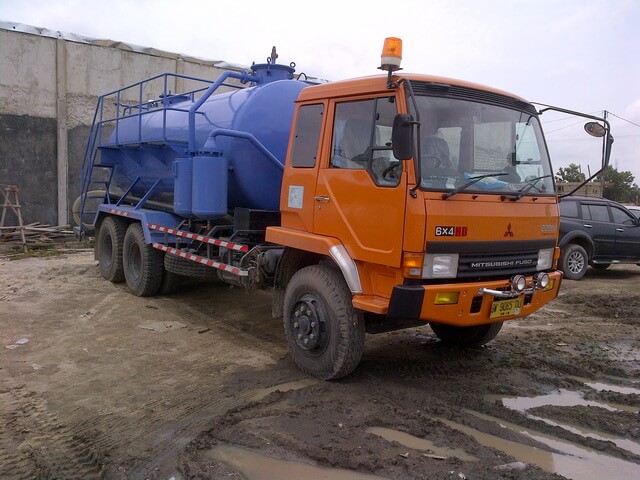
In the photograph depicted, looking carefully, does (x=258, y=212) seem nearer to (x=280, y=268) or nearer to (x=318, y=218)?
(x=280, y=268)

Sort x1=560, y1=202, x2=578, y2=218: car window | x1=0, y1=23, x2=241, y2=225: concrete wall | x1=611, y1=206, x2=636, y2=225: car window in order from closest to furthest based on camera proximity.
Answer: x1=560, y1=202, x2=578, y2=218: car window → x1=611, y1=206, x2=636, y2=225: car window → x1=0, y1=23, x2=241, y2=225: concrete wall

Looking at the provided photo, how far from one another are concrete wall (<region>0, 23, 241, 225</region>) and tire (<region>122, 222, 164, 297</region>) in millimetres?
7680

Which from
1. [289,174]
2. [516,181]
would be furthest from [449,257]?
[289,174]

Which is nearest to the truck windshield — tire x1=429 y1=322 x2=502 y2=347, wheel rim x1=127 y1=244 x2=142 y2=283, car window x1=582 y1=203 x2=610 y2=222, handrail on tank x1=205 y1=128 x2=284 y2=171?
tire x1=429 y1=322 x2=502 y2=347

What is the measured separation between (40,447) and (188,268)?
3.81 m

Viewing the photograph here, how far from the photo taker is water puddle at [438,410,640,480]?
11.8 feet

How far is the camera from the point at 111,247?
9648 mm

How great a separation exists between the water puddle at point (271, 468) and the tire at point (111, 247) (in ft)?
20.1

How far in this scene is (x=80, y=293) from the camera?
8.77 metres

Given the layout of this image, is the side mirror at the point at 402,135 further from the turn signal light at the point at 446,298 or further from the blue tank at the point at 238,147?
the blue tank at the point at 238,147

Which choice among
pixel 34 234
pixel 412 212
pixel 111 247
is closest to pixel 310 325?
pixel 412 212

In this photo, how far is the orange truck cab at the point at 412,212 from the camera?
433 centimetres

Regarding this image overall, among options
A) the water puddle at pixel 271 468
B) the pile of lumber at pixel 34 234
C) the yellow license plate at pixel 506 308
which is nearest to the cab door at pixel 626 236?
the yellow license plate at pixel 506 308

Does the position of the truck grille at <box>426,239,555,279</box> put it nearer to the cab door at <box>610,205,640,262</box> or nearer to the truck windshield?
the truck windshield
